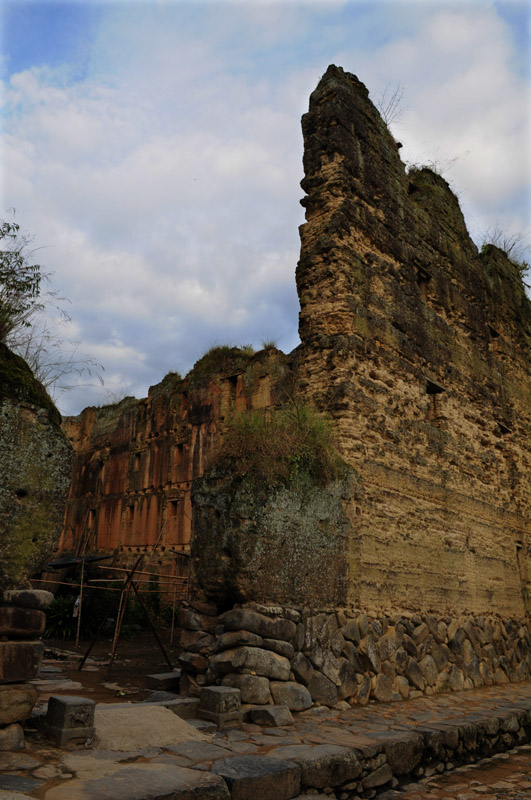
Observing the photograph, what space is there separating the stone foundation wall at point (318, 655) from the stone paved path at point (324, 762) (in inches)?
Answer: 11.5

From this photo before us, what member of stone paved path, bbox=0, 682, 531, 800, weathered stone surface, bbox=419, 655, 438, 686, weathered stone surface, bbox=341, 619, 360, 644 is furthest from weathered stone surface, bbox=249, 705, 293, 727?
weathered stone surface, bbox=419, 655, 438, 686

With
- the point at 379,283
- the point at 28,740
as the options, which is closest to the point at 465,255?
the point at 379,283

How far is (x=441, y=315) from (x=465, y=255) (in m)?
2.21

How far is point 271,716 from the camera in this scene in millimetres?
5102

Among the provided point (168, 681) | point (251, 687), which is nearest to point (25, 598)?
point (251, 687)

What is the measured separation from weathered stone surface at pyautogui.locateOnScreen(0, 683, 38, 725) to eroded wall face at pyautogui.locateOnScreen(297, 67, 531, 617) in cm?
388

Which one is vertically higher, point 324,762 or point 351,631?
point 351,631

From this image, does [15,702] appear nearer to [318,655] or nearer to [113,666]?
[318,655]

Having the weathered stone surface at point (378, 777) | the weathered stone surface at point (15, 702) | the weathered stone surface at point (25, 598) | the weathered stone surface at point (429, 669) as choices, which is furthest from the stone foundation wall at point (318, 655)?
the weathered stone surface at point (25, 598)

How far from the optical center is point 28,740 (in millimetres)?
3979

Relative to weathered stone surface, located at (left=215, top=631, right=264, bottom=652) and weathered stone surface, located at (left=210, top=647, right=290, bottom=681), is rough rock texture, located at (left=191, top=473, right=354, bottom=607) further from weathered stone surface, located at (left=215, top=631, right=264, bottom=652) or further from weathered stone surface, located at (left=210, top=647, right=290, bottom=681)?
weathered stone surface, located at (left=210, top=647, right=290, bottom=681)

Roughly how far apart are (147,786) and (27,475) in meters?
2.13

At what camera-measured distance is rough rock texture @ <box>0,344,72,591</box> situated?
4102 mm

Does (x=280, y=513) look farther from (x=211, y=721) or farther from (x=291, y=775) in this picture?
(x=291, y=775)
